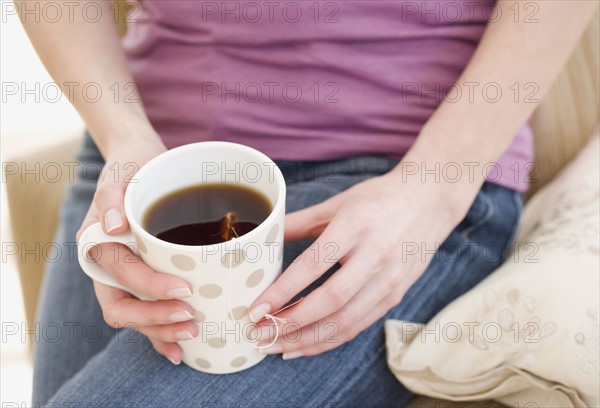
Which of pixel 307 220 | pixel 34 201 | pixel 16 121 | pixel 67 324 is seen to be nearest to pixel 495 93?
pixel 307 220

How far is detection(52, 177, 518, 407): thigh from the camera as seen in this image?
0.62 m

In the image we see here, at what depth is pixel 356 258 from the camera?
0.60 metres

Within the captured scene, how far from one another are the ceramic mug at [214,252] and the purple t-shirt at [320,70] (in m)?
0.22

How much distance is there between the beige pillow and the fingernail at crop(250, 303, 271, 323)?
17 cm

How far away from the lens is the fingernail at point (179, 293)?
0.51m

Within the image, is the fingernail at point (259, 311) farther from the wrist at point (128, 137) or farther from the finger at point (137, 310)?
the wrist at point (128, 137)

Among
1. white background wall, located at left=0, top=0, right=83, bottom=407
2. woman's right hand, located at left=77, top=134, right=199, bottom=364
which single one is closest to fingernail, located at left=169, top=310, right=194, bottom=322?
woman's right hand, located at left=77, top=134, right=199, bottom=364

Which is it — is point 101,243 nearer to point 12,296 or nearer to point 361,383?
point 361,383

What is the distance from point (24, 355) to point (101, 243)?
1.08 meters

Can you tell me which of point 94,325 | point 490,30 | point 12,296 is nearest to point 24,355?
point 12,296

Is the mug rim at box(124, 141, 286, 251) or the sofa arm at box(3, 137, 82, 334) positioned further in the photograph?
the sofa arm at box(3, 137, 82, 334)

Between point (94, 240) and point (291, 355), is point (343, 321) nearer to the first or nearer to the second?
point (291, 355)

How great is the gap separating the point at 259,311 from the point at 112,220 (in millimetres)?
143

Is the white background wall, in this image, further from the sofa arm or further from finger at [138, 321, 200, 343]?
finger at [138, 321, 200, 343]
